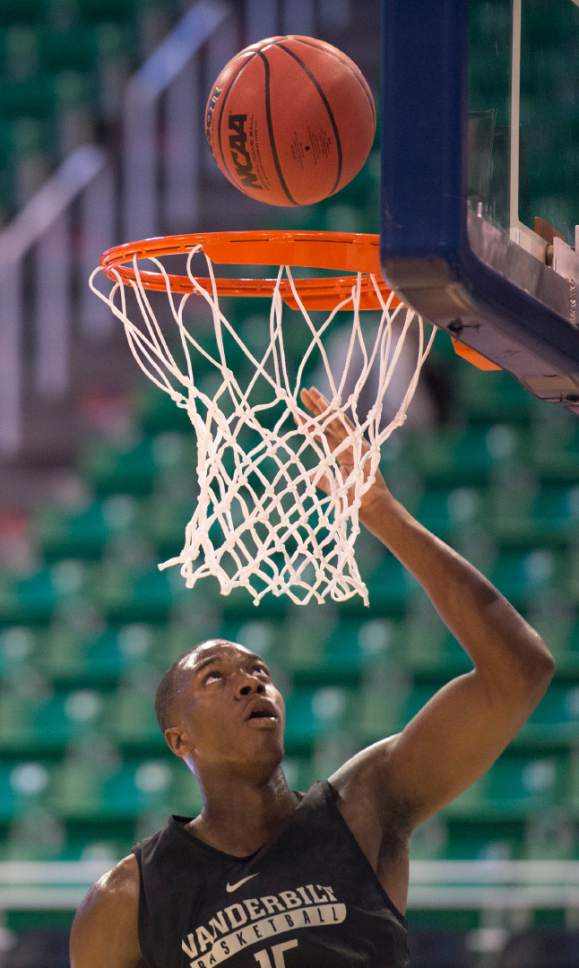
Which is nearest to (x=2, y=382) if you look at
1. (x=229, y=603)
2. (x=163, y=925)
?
(x=229, y=603)

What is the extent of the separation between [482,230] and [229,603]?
17.6 ft

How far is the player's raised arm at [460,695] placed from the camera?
3014 mm

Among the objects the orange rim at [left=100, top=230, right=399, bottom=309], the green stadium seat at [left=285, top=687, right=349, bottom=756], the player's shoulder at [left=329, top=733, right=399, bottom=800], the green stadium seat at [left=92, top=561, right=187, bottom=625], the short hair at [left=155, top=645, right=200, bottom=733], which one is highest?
the orange rim at [left=100, top=230, right=399, bottom=309]

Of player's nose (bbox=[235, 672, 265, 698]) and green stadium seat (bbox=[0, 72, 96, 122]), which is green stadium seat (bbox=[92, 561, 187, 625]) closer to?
green stadium seat (bbox=[0, 72, 96, 122])

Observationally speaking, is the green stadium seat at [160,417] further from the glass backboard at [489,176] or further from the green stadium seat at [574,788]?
the glass backboard at [489,176]

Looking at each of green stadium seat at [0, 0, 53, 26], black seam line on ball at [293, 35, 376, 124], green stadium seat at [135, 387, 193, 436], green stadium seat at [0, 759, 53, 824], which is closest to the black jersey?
black seam line on ball at [293, 35, 376, 124]

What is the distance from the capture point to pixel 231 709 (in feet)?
10.2

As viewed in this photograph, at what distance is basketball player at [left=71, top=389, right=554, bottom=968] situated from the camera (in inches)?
118

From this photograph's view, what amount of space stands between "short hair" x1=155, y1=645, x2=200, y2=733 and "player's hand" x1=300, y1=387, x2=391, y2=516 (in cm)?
44

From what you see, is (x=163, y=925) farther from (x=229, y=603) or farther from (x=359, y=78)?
(x=229, y=603)

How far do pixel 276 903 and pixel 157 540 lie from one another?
16.2ft

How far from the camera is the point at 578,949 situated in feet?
17.9

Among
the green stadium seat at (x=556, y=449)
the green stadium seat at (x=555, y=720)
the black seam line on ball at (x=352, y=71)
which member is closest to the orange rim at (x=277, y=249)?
the black seam line on ball at (x=352, y=71)

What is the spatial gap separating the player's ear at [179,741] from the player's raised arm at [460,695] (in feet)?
1.00
